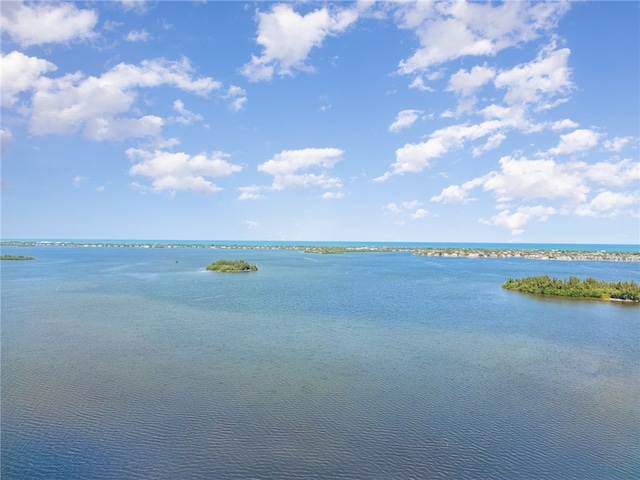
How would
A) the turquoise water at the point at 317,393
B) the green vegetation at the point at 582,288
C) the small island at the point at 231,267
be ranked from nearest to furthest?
the turquoise water at the point at 317,393
the green vegetation at the point at 582,288
the small island at the point at 231,267

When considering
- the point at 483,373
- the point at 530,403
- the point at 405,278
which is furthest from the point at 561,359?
the point at 405,278

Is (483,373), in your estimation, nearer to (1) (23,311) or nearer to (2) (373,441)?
(2) (373,441)

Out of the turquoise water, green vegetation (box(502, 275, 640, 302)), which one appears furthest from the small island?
green vegetation (box(502, 275, 640, 302))

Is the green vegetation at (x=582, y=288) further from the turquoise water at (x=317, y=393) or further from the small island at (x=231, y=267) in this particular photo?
the small island at (x=231, y=267)

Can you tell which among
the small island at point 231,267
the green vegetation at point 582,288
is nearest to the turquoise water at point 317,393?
the green vegetation at point 582,288

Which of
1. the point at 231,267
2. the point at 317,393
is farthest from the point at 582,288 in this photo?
the point at 231,267

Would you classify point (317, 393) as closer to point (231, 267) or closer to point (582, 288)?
point (582, 288)
